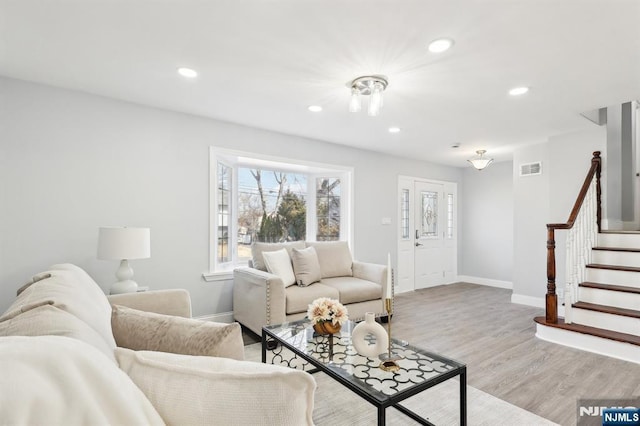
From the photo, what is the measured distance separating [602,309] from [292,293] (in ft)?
10.2

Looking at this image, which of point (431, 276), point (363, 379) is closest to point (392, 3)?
point (363, 379)

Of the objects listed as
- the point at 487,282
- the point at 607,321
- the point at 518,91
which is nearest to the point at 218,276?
the point at 518,91

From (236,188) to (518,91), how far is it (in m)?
3.28

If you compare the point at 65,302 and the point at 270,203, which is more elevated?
the point at 270,203

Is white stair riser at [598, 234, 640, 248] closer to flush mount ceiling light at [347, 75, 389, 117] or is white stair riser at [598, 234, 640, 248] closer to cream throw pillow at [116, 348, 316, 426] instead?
flush mount ceiling light at [347, 75, 389, 117]

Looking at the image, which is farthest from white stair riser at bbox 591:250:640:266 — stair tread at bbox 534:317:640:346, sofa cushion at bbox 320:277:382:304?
sofa cushion at bbox 320:277:382:304

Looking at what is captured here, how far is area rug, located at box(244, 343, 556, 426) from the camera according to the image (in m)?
1.93

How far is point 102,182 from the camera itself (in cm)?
301

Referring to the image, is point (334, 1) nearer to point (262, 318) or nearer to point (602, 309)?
point (262, 318)

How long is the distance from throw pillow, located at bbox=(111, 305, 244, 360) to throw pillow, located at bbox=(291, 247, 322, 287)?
8.11ft

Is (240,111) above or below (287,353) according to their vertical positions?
above

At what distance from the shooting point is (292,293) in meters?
3.24

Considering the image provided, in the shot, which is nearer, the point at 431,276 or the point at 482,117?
the point at 482,117

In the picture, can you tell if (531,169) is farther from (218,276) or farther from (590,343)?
(218,276)
